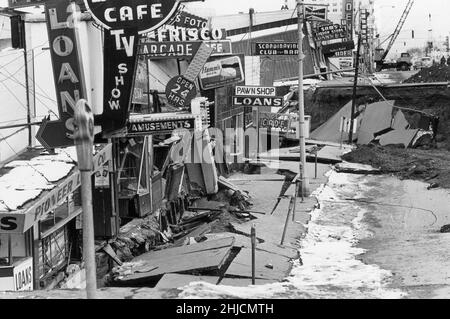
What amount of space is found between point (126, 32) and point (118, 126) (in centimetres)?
194

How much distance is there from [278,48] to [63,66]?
13.1 m

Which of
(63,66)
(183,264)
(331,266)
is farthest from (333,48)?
(63,66)

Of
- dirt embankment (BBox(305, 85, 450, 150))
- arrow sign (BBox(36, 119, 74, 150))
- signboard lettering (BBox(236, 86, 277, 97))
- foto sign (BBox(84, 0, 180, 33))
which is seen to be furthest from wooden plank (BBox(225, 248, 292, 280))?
dirt embankment (BBox(305, 85, 450, 150))

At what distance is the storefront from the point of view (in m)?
9.86

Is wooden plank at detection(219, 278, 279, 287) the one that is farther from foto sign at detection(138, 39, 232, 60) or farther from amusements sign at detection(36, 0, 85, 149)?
foto sign at detection(138, 39, 232, 60)

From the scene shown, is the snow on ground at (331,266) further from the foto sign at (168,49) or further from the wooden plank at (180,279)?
the foto sign at (168,49)

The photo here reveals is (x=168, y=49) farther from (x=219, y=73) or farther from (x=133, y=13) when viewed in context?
(x=219, y=73)

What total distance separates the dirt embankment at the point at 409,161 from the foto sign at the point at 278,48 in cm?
787

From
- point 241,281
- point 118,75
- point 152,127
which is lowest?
point 241,281

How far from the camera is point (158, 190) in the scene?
18344mm

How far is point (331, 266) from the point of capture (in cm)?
1337

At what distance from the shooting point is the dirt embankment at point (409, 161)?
89.6 ft

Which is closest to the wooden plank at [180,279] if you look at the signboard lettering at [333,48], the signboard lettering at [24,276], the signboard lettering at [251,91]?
the signboard lettering at [24,276]

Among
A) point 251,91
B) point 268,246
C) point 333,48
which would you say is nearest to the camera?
point 268,246
